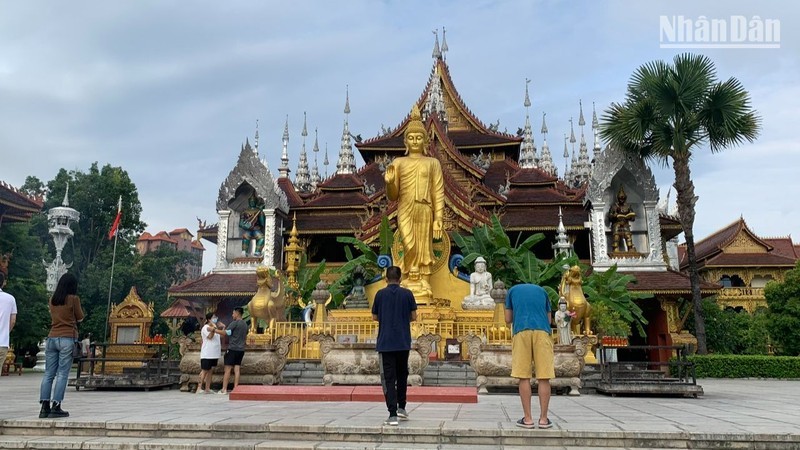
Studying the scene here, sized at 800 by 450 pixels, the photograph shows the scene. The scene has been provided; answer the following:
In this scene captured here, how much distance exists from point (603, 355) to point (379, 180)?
19627 mm

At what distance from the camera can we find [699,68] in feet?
60.1

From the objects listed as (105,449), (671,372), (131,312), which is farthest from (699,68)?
(131,312)

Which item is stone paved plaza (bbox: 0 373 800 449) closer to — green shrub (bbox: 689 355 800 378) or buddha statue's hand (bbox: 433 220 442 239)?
buddha statue's hand (bbox: 433 220 442 239)

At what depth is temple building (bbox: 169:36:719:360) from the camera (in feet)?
74.7

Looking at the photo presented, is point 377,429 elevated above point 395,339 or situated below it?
below

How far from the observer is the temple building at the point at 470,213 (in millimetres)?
22781

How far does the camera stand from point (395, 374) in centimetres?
580

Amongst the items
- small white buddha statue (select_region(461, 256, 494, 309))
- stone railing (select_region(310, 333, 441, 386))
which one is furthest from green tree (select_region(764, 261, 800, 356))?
stone railing (select_region(310, 333, 441, 386))

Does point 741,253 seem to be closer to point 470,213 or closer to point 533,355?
point 470,213

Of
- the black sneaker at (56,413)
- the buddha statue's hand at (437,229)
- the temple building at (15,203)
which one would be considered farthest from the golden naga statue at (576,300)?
the temple building at (15,203)

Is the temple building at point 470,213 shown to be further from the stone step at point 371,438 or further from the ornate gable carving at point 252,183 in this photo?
the stone step at point 371,438

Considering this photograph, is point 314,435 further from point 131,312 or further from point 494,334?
point 131,312

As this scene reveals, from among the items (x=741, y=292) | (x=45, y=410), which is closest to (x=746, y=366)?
(x=45, y=410)

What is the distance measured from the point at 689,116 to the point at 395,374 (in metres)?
16.2
